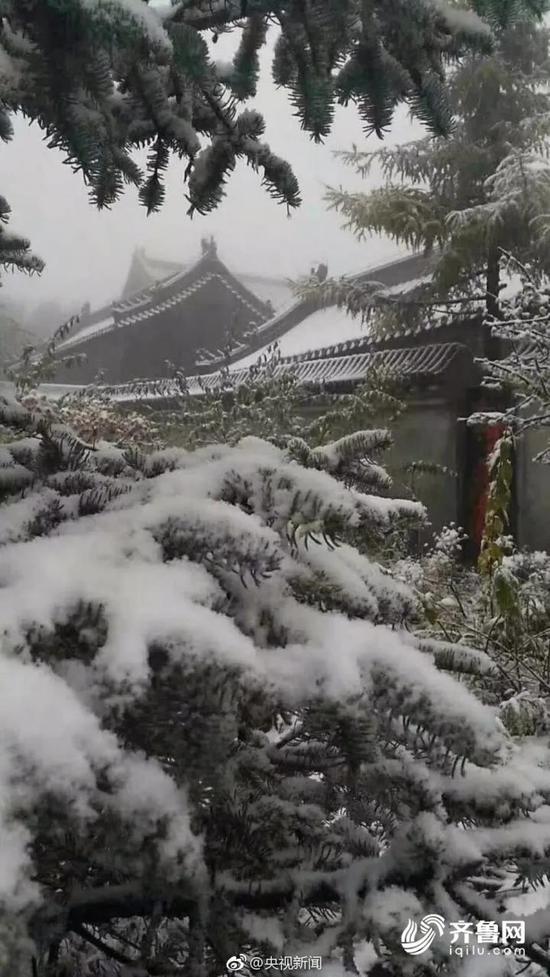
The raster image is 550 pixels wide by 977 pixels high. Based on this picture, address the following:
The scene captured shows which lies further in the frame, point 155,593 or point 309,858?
point 309,858

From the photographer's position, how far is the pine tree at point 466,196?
4277mm

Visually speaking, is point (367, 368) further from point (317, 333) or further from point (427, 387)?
point (317, 333)

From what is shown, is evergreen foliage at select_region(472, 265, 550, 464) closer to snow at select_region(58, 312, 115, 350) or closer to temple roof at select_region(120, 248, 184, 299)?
snow at select_region(58, 312, 115, 350)

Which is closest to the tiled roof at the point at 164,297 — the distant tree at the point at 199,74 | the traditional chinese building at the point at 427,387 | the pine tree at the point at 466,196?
the traditional chinese building at the point at 427,387

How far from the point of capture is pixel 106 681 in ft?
1.28

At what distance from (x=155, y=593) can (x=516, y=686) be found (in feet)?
3.49

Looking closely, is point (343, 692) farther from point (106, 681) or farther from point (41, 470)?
point (41, 470)

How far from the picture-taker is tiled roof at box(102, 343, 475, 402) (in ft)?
15.4

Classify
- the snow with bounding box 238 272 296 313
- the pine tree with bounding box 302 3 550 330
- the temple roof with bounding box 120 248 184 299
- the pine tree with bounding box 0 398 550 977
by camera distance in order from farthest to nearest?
the temple roof with bounding box 120 248 184 299
the snow with bounding box 238 272 296 313
the pine tree with bounding box 302 3 550 330
the pine tree with bounding box 0 398 550 977

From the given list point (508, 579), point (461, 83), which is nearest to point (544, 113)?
point (461, 83)

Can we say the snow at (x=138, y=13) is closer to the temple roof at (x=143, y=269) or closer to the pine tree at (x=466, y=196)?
the pine tree at (x=466, y=196)

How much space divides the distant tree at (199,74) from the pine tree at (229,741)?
0.97 ft

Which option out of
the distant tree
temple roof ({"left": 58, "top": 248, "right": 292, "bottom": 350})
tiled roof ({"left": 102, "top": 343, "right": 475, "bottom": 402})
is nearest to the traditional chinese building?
tiled roof ({"left": 102, "top": 343, "right": 475, "bottom": 402})

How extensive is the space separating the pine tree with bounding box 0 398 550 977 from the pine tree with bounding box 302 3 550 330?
13.0 feet
